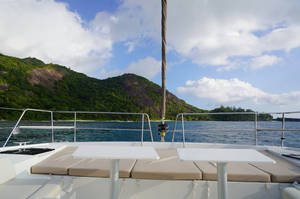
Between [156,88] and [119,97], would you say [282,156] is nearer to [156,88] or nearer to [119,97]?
[119,97]

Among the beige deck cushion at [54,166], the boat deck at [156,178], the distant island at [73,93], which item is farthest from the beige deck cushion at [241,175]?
the distant island at [73,93]

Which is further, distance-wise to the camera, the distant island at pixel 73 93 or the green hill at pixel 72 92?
the green hill at pixel 72 92

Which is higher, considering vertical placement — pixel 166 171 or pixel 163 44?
pixel 163 44

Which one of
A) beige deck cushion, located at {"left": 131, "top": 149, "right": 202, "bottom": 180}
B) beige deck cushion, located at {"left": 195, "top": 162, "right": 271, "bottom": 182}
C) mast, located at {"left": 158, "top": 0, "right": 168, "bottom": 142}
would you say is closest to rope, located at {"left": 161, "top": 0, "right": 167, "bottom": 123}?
mast, located at {"left": 158, "top": 0, "right": 168, "bottom": 142}

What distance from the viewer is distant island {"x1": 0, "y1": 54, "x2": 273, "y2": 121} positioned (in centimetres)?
1891

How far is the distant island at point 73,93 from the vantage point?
744 inches

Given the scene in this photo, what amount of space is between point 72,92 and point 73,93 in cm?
35

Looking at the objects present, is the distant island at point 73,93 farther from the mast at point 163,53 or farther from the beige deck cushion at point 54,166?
the beige deck cushion at point 54,166

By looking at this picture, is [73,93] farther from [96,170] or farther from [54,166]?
[96,170]

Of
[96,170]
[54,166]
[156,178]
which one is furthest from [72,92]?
[156,178]

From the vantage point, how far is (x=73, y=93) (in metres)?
23.5

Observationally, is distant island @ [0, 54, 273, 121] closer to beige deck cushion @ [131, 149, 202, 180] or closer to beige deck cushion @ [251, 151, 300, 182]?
beige deck cushion @ [131, 149, 202, 180]

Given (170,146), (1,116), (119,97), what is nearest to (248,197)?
(170,146)

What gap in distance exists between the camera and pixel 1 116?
14445mm
